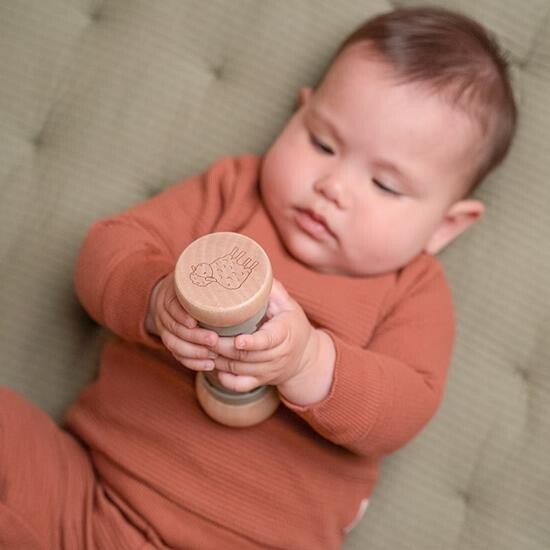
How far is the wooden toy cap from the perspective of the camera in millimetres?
650

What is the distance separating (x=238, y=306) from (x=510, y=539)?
2.20 ft

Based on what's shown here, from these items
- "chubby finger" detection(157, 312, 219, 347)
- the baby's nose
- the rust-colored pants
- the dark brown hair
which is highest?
the dark brown hair

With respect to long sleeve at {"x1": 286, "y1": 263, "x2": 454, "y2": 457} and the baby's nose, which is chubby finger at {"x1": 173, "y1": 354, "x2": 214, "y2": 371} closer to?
long sleeve at {"x1": 286, "y1": 263, "x2": 454, "y2": 457}

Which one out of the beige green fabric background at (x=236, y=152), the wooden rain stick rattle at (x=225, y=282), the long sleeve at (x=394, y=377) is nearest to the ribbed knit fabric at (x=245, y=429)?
the long sleeve at (x=394, y=377)

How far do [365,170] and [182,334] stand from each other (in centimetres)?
38

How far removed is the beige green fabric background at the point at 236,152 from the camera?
1.10m

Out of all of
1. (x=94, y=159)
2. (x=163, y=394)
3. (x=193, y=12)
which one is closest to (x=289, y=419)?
(x=163, y=394)

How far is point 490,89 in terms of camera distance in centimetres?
103

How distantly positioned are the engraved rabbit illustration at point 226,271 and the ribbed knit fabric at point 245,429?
0.78 ft

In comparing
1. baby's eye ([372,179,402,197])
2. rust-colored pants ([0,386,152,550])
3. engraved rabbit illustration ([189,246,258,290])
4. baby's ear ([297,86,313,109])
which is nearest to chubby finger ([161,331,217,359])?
engraved rabbit illustration ([189,246,258,290])

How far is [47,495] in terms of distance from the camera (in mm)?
897

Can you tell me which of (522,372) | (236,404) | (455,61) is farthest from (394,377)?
(455,61)

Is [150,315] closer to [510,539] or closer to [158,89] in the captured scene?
[158,89]

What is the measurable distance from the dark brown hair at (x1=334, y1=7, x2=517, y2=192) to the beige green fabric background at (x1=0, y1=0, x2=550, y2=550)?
97 millimetres
